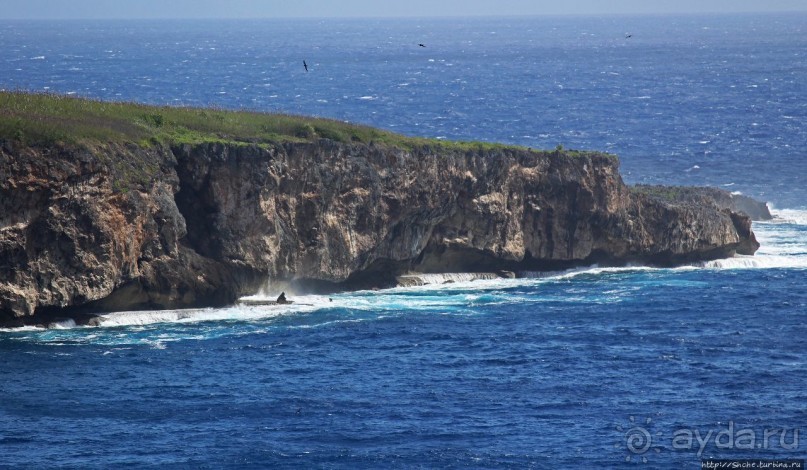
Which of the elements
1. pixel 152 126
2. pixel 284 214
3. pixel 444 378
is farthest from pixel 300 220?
pixel 444 378

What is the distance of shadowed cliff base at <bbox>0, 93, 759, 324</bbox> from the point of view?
226 ft

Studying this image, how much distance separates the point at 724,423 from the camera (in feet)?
185

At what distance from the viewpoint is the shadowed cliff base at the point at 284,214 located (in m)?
68.8

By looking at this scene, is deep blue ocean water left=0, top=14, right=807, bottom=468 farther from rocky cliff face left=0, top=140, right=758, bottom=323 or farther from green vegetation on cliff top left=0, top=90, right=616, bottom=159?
green vegetation on cliff top left=0, top=90, right=616, bottom=159

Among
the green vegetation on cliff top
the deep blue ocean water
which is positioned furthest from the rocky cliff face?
the deep blue ocean water

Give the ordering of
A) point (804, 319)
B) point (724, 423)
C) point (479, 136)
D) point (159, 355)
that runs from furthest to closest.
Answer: point (479, 136) → point (804, 319) → point (159, 355) → point (724, 423)

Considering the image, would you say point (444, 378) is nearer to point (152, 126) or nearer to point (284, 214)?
point (284, 214)

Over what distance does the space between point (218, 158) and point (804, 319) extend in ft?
103

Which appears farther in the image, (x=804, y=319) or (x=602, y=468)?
(x=804, y=319)

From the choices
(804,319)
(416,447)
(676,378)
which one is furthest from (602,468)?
(804,319)

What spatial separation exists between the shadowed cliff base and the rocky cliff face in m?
0.09

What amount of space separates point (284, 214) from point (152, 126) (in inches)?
335

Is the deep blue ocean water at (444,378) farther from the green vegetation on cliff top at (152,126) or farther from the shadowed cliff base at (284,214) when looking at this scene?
the green vegetation on cliff top at (152,126)

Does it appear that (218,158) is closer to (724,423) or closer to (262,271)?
(262,271)
